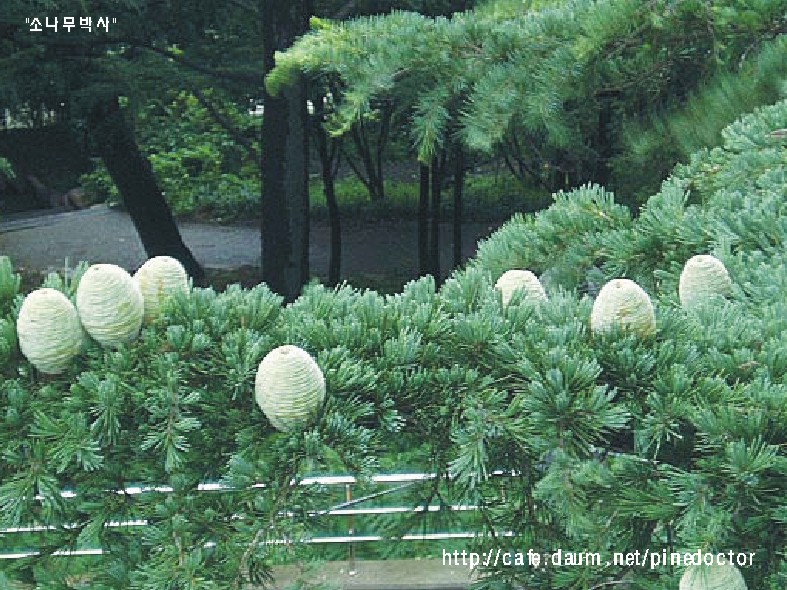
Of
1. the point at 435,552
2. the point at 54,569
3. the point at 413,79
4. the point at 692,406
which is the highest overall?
the point at 413,79

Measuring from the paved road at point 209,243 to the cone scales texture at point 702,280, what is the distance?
9138 mm

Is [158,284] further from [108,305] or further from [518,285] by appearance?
[518,285]

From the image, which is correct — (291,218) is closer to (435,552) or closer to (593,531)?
(435,552)

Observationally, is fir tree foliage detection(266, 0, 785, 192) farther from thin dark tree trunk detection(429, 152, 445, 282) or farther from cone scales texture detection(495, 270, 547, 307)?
thin dark tree trunk detection(429, 152, 445, 282)

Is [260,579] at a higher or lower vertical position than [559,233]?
lower

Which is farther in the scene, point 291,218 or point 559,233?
point 291,218

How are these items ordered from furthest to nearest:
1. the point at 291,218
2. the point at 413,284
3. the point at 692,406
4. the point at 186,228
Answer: the point at 186,228 → the point at 291,218 → the point at 413,284 → the point at 692,406

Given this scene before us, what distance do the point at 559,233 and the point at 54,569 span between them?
118cm

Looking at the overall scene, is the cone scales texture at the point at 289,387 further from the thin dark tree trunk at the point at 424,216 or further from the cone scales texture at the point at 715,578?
the thin dark tree trunk at the point at 424,216

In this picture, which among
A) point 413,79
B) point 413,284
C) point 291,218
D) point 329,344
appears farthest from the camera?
point 291,218

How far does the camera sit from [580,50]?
2469mm

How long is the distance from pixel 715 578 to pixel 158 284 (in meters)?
0.68

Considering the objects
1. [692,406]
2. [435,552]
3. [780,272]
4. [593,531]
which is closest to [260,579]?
[593,531]

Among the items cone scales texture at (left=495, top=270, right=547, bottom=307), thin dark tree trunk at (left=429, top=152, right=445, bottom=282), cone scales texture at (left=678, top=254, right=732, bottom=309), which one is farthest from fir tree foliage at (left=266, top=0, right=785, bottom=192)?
thin dark tree trunk at (left=429, top=152, right=445, bottom=282)
